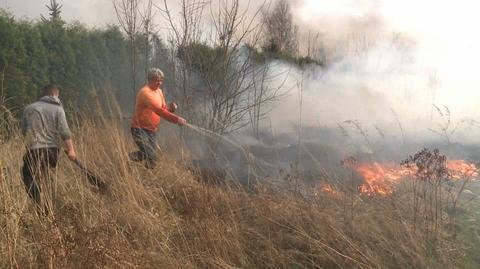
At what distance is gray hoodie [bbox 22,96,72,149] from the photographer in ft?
17.3

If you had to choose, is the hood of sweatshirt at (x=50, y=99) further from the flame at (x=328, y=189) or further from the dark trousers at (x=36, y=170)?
the flame at (x=328, y=189)

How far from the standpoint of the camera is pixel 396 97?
11633 mm

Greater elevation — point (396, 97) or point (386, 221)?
point (396, 97)

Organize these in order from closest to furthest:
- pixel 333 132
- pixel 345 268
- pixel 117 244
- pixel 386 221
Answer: pixel 117 244
pixel 345 268
pixel 386 221
pixel 333 132

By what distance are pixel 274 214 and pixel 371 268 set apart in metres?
1.26

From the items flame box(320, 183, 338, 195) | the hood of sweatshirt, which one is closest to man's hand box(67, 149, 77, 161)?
the hood of sweatshirt

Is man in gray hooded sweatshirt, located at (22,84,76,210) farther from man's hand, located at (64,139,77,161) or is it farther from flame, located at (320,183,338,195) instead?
flame, located at (320,183,338,195)

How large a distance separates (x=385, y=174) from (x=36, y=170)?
15.9 feet

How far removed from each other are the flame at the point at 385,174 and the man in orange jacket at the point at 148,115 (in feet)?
8.42

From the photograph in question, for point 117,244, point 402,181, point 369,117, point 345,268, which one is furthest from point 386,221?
point 369,117

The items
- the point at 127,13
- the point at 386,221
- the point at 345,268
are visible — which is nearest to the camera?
the point at 345,268

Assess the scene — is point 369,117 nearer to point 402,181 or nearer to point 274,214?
point 402,181

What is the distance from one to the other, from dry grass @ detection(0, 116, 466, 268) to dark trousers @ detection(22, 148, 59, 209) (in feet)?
0.32

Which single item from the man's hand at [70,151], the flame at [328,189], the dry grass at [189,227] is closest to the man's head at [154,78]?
the dry grass at [189,227]
